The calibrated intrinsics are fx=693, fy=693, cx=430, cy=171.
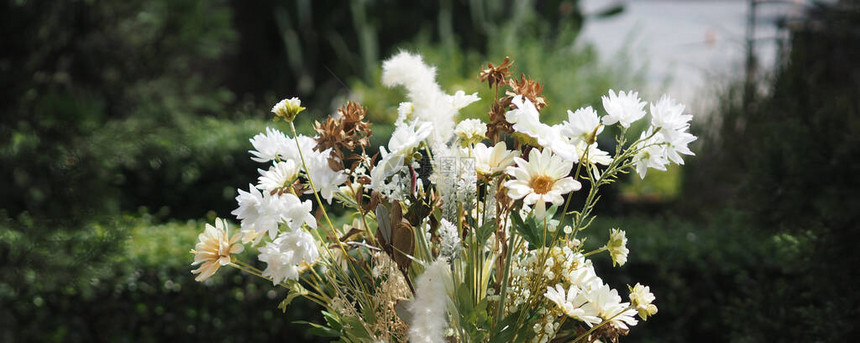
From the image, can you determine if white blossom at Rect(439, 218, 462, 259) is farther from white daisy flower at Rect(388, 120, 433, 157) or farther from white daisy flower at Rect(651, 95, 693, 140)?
white daisy flower at Rect(651, 95, 693, 140)

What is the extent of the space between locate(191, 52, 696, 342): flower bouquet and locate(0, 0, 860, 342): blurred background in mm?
100

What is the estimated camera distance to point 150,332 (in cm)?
274

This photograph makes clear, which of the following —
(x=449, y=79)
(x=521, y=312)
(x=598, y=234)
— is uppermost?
(x=449, y=79)

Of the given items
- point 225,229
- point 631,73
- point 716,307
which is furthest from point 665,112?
point 631,73

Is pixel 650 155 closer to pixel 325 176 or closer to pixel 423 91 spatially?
pixel 423 91

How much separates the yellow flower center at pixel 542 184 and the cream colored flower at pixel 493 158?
0.16ft

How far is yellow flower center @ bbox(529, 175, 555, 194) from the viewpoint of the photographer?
0.97m

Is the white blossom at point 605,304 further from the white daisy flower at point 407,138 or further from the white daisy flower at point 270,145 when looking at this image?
the white daisy flower at point 270,145

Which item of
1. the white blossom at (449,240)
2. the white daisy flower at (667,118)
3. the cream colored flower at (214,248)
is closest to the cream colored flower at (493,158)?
the white blossom at (449,240)

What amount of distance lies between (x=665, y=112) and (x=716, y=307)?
2090 mm

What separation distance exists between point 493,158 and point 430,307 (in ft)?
0.81

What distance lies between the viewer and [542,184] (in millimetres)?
977

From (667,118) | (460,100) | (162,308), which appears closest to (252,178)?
(162,308)

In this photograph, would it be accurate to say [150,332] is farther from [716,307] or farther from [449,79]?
[449,79]
